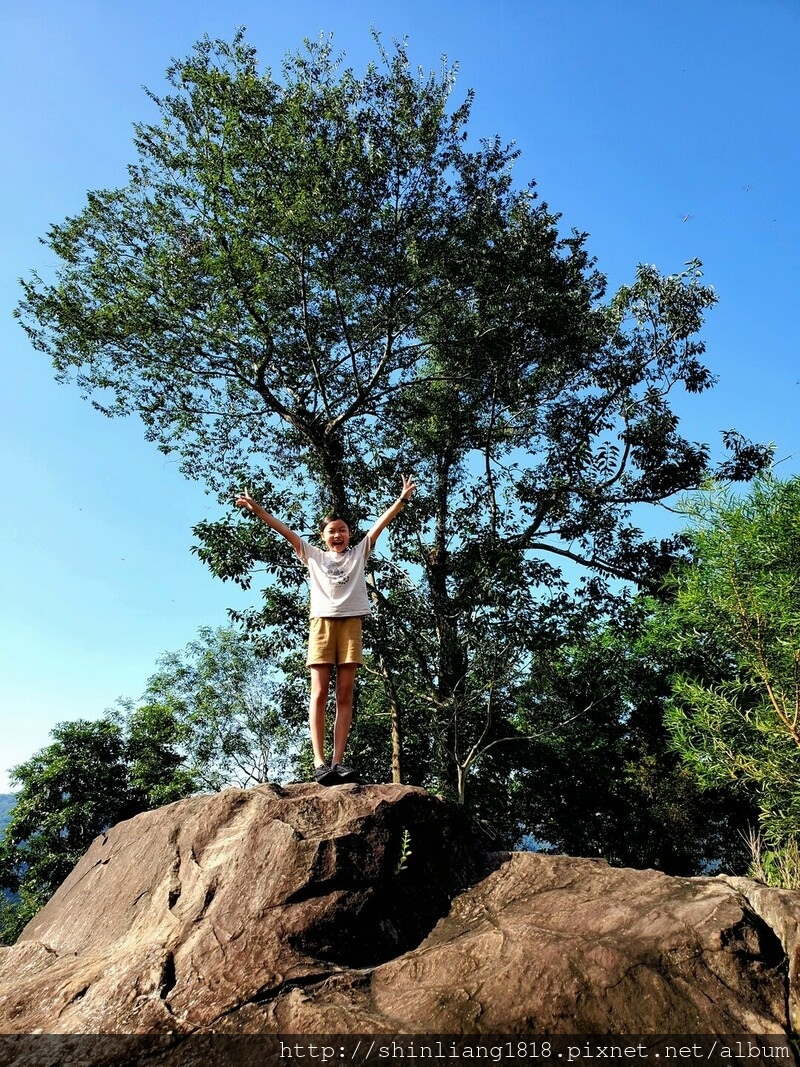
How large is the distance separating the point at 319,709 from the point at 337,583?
113 cm

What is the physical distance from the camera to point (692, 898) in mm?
4781

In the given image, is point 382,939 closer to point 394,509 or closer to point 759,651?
point 394,509

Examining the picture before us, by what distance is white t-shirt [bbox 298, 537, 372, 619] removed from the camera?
672cm

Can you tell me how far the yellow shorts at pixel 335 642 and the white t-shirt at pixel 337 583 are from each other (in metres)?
0.08

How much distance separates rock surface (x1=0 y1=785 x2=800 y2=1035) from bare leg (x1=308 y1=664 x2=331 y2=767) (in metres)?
0.44

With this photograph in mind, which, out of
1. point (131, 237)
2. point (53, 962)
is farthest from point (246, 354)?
point (53, 962)

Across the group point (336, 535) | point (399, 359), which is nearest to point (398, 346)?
point (399, 359)

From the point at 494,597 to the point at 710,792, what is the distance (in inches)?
410

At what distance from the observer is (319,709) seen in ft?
21.8

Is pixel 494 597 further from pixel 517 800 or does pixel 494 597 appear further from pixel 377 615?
pixel 517 800

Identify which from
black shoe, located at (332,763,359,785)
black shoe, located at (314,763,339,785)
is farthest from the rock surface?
black shoe, located at (332,763,359,785)

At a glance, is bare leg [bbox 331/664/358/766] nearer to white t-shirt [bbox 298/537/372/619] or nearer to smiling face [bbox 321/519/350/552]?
white t-shirt [bbox 298/537/372/619]

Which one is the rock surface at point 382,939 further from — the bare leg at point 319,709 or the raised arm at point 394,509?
the raised arm at point 394,509

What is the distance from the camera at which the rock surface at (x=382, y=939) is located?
410 centimetres
